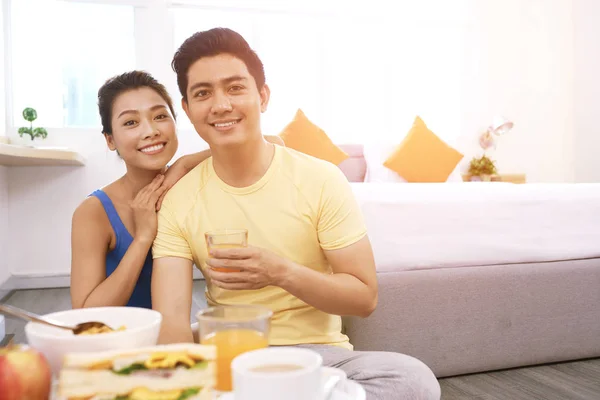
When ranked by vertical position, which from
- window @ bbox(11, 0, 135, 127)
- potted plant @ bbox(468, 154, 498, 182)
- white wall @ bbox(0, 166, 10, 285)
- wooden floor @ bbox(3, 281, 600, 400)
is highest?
window @ bbox(11, 0, 135, 127)

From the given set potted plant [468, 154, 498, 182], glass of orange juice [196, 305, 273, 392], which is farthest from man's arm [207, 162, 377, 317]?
potted plant [468, 154, 498, 182]

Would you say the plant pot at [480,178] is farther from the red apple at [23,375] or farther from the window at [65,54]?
the red apple at [23,375]

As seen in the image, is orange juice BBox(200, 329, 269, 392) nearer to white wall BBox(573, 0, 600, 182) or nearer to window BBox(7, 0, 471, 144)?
window BBox(7, 0, 471, 144)

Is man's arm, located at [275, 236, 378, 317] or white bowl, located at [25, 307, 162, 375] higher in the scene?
white bowl, located at [25, 307, 162, 375]

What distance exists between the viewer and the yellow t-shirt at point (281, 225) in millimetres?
1282

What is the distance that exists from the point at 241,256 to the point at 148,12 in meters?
3.99

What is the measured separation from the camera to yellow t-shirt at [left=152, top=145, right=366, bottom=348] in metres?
1.28

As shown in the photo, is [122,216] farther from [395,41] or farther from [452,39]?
[452,39]

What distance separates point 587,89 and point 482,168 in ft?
4.88

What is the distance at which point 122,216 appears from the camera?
152 cm

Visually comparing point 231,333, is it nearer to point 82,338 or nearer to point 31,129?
point 82,338

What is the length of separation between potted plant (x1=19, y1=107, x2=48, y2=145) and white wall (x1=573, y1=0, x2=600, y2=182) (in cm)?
484

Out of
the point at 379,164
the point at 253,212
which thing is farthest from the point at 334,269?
the point at 379,164

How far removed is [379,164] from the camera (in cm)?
404
